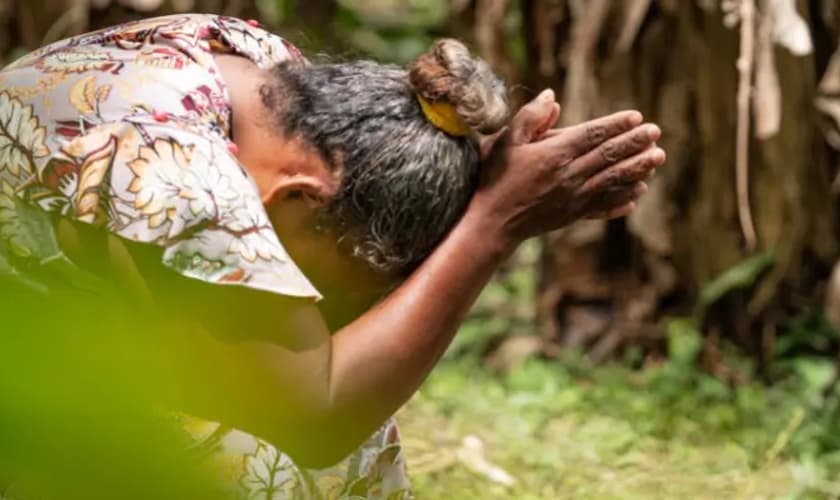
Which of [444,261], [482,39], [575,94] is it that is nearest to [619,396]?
[575,94]

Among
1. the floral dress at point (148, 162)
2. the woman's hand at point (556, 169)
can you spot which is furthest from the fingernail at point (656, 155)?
the floral dress at point (148, 162)

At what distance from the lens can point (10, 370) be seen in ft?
1.41

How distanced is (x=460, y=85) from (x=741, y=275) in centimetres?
159

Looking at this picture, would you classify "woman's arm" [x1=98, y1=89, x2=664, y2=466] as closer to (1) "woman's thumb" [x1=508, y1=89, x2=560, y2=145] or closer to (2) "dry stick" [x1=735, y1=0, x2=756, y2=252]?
(1) "woman's thumb" [x1=508, y1=89, x2=560, y2=145]

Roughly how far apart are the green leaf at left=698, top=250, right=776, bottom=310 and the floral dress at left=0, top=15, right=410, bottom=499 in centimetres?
158

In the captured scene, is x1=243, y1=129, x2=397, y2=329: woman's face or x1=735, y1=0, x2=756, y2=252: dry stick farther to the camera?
x1=735, y1=0, x2=756, y2=252: dry stick

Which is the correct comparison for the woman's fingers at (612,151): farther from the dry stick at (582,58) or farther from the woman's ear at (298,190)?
the dry stick at (582,58)

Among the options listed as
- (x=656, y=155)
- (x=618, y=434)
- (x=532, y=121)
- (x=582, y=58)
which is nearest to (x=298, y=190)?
(x=532, y=121)

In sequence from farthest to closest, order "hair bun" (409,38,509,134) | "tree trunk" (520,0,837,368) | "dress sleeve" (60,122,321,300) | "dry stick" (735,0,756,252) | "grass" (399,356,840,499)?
"tree trunk" (520,0,837,368) → "grass" (399,356,840,499) → "dry stick" (735,0,756,252) → "hair bun" (409,38,509,134) → "dress sleeve" (60,122,321,300)

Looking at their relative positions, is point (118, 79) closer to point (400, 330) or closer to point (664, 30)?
point (400, 330)

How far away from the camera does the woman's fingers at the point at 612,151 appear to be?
61.3 inches

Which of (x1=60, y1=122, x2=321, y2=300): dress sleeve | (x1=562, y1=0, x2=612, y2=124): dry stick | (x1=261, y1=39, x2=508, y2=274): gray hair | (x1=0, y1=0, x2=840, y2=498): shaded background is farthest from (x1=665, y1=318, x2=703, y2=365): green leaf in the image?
(x1=60, y1=122, x2=321, y2=300): dress sleeve

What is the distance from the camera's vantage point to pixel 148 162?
54.3 inches

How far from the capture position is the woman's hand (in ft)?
5.09
